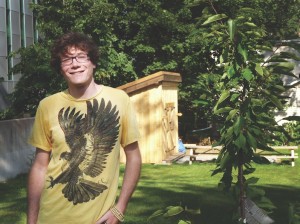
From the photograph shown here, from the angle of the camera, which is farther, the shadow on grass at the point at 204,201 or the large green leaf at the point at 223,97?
the shadow on grass at the point at 204,201

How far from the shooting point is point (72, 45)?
353 centimetres

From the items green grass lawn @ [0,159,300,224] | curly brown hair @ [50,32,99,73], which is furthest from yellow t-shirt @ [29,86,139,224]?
green grass lawn @ [0,159,300,224]

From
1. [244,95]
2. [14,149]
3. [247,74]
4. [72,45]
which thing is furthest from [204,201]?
[72,45]

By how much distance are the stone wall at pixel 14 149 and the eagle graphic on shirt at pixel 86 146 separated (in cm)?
1186

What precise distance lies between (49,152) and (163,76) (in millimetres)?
17027

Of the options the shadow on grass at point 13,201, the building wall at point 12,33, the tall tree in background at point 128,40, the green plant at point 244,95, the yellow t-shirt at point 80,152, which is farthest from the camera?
the building wall at point 12,33

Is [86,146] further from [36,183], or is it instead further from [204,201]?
[204,201]

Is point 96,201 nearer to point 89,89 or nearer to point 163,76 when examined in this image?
point 89,89

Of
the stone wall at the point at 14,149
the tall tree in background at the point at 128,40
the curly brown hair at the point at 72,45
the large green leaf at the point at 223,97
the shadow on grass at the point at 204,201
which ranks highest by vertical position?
the tall tree in background at the point at 128,40

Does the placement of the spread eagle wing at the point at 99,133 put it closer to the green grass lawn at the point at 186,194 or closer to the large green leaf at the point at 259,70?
the large green leaf at the point at 259,70

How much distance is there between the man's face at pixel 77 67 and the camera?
3.47 metres

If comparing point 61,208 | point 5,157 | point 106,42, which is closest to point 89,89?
point 61,208

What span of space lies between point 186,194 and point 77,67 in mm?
9382

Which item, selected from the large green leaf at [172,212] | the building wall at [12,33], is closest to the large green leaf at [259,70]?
the large green leaf at [172,212]
